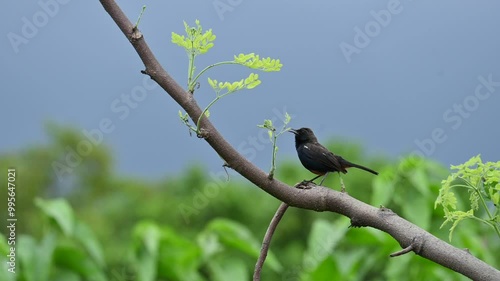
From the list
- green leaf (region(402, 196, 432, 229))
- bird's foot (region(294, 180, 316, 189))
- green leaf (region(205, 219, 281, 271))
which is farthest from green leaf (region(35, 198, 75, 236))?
bird's foot (region(294, 180, 316, 189))

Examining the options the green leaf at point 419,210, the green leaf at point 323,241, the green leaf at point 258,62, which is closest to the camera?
the green leaf at point 258,62

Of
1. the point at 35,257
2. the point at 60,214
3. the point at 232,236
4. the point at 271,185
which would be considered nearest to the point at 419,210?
the point at 232,236

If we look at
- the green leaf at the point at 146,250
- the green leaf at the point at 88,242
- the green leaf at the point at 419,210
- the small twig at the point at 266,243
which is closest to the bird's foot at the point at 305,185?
the small twig at the point at 266,243

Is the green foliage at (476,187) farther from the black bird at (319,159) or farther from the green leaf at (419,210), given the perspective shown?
the green leaf at (419,210)

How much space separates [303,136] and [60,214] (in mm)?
3213

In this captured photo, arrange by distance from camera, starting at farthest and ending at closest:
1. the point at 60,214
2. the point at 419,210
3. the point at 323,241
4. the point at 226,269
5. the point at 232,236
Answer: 1. the point at 226,269
2. the point at 232,236
3. the point at 323,241
4. the point at 60,214
5. the point at 419,210

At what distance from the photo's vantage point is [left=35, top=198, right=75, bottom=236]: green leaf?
4.96 m

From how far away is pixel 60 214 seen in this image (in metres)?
5.01

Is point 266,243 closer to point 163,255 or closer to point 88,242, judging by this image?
point 88,242

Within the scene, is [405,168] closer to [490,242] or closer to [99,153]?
[490,242]

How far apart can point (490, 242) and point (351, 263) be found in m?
2.95

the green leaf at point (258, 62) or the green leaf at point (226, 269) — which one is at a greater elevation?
the green leaf at point (258, 62)

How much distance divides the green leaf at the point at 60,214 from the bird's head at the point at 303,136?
10.2 feet

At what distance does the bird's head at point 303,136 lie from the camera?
2.16 meters
